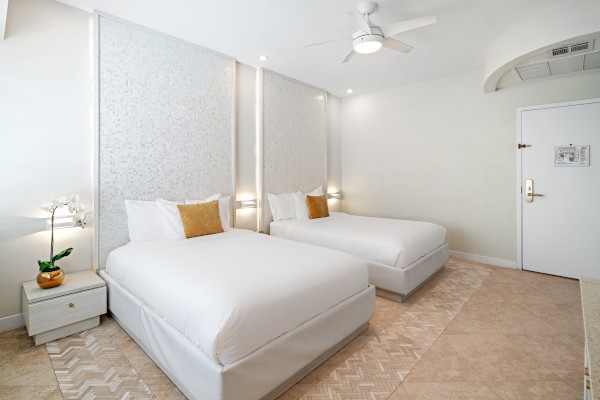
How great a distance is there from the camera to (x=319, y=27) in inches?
118

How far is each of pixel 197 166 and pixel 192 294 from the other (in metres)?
2.14

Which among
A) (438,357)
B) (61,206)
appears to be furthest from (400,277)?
(61,206)

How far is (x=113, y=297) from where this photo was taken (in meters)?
2.42

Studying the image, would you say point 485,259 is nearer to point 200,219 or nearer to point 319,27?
point 319,27

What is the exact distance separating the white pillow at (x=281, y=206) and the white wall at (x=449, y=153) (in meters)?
1.69

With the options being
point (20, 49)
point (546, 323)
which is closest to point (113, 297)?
point (20, 49)

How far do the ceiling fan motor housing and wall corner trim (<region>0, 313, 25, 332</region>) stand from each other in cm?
382

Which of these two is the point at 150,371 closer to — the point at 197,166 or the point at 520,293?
the point at 197,166

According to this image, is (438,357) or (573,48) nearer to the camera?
(438,357)

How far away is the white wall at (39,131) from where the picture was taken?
2359mm

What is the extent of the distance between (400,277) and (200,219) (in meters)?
2.13

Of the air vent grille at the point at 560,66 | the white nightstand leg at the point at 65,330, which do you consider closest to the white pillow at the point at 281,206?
the white nightstand leg at the point at 65,330

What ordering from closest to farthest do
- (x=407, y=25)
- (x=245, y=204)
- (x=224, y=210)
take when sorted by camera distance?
(x=407, y=25), (x=224, y=210), (x=245, y=204)

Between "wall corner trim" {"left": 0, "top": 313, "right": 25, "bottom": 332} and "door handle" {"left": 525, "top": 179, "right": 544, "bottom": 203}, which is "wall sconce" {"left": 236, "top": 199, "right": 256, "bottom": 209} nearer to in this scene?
"wall corner trim" {"left": 0, "top": 313, "right": 25, "bottom": 332}
